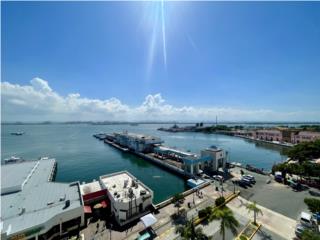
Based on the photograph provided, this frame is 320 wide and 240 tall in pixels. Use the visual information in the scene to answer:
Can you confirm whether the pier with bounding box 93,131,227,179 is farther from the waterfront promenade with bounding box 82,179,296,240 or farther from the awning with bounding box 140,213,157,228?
the awning with bounding box 140,213,157,228

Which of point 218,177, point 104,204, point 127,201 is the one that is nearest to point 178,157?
point 218,177

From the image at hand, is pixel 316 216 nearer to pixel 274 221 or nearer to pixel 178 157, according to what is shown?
pixel 274 221

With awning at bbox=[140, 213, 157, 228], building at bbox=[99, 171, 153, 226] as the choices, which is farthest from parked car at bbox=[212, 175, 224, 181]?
awning at bbox=[140, 213, 157, 228]

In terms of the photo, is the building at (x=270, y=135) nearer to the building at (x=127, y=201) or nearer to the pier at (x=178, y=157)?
the pier at (x=178, y=157)

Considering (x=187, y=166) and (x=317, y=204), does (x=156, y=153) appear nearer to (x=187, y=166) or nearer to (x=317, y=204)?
(x=187, y=166)

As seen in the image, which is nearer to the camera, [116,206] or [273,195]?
[116,206]

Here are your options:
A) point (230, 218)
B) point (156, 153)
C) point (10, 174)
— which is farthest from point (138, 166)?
point (230, 218)
